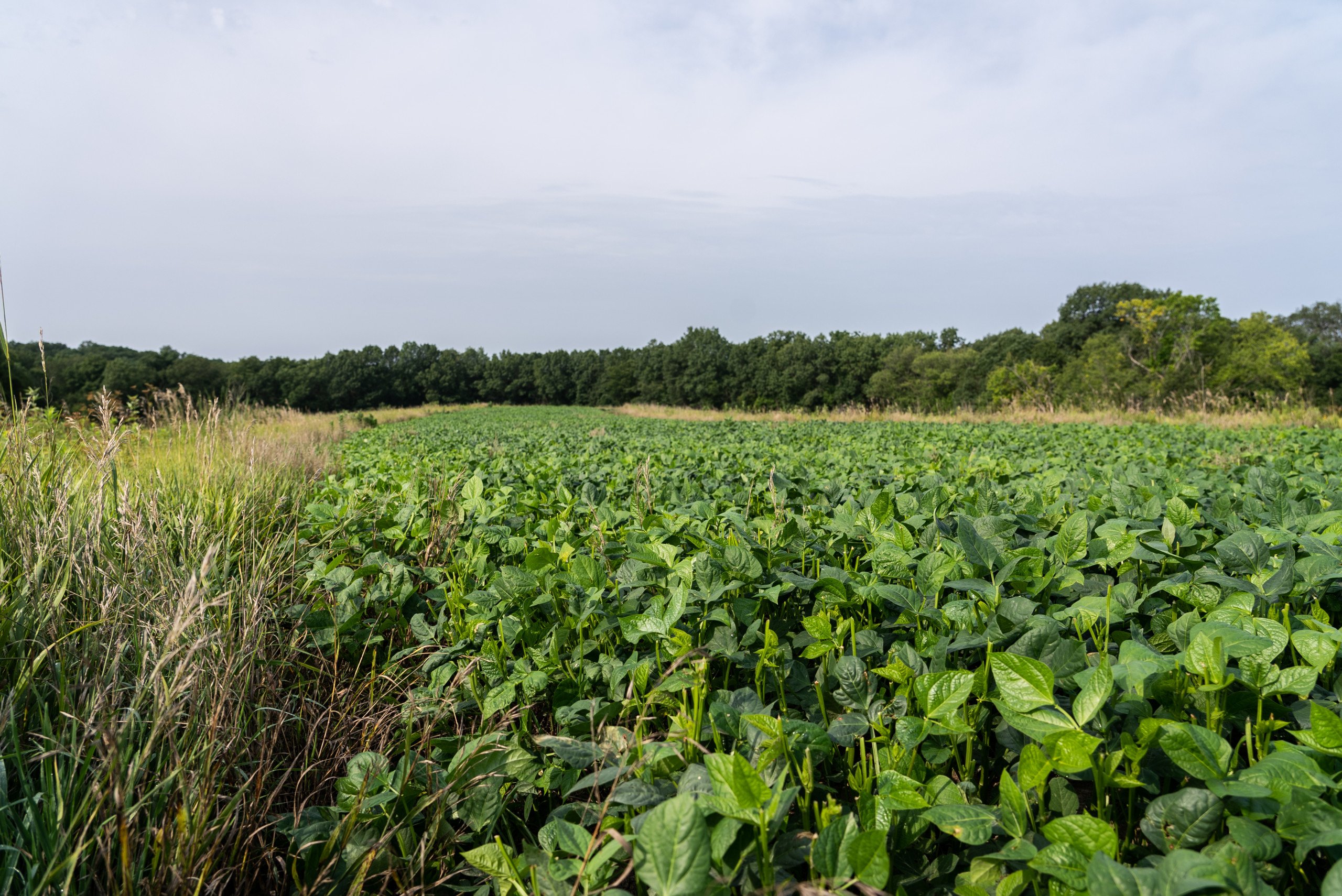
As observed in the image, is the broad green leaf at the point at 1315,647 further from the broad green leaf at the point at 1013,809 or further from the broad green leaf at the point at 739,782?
the broad green leaf at the point at 739,782

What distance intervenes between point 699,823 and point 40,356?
483cm

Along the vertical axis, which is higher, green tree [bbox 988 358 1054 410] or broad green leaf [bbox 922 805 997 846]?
green tree [bbox 988 358 1054 410]

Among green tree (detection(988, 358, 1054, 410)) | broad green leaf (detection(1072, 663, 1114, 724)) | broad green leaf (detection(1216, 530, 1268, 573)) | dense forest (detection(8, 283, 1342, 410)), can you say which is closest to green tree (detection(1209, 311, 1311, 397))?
dense forest (detection(8, 283, 1342, 410))

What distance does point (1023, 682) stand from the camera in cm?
123

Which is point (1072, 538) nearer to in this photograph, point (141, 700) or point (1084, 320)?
point (141, 700)

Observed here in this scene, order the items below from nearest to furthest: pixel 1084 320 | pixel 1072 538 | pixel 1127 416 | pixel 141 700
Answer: pixel 141 700, pixel 1072 538, pixel 1127 416, pixel 1084 320

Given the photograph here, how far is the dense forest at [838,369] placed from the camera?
31.8 meters

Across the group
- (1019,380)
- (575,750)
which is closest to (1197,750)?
(575,750)

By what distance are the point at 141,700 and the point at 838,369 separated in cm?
6427

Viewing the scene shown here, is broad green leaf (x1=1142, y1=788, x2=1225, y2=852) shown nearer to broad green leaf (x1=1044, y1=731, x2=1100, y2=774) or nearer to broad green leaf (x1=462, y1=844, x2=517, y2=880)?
broad green leaf (x1=1044, y1=731, x2=1100, y2=774)

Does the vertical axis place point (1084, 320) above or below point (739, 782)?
above

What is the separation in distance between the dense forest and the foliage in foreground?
359 cm

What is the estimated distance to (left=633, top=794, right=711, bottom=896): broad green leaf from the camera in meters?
1.00

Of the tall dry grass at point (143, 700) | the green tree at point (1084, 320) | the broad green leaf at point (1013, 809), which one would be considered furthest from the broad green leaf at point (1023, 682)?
the green tree at point (1084, 320)
